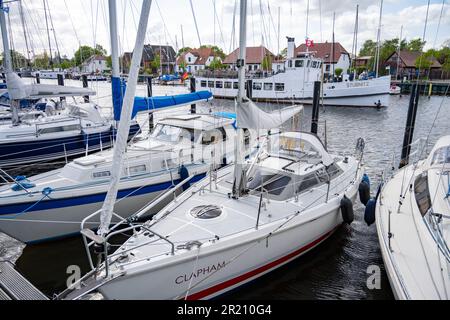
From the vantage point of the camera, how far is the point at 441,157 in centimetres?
777

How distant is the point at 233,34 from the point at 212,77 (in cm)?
3418

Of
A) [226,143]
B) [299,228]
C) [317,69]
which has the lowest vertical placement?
[299,228]

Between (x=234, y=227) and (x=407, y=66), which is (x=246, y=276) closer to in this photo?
(x=234, y=227)

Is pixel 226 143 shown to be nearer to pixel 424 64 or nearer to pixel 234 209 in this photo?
pixel 234 209

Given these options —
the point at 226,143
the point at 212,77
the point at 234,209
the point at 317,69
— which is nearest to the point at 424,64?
the point at 317,69

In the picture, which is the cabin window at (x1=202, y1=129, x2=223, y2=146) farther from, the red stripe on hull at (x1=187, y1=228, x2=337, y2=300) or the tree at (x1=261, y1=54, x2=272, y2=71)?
the red stripe on hull at (x1=187, y1=228, x2=337, y2=300)

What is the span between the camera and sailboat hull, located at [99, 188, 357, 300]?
4766 mm

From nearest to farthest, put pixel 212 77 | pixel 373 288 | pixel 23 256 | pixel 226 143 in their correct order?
pixel 373 288
pixel 23 256
pixel 226 143
pixel 212 77

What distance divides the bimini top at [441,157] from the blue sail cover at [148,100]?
7.29 metres

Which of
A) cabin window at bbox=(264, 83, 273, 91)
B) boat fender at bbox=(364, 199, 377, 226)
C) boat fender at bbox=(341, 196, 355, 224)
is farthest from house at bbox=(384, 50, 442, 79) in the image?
boat fender at bbox=(341, 196, 355, 224)

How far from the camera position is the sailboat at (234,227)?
4762 millimetres

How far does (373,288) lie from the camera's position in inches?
262

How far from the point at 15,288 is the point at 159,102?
231 inches
